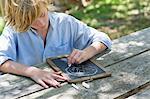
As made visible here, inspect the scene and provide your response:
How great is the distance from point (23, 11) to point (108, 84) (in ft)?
1.88

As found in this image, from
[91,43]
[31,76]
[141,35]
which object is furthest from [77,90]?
[141,35]

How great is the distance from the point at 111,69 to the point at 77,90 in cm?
32

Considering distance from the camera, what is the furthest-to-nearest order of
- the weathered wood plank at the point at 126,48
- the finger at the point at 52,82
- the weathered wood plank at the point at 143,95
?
the weathered wood plank at the point at 126,48
the finger at the point at 52,82
the weathered wood plank at the point at 143,95

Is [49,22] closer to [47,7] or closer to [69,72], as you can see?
[47,7]

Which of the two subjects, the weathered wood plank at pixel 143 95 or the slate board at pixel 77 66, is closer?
the weathered wood plank at pixel 143 95

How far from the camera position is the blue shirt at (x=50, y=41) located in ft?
6.78

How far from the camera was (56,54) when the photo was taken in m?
2.20

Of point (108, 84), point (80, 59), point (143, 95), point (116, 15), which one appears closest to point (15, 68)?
point (80, 59)

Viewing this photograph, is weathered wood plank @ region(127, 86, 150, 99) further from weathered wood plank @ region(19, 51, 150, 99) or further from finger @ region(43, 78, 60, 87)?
finger @ region(43, 78, 60, 87)

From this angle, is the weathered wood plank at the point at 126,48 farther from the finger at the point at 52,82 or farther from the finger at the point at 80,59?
the finger at the point at 52,82

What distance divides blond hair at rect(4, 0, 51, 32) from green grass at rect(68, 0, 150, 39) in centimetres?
304

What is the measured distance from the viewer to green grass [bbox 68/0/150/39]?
529 centimetres

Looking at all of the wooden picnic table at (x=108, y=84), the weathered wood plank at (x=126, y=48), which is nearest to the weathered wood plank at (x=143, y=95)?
the wooden picnic table at (x=108, y=84)

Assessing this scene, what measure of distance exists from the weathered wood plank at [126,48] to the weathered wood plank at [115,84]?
3.0 inches
